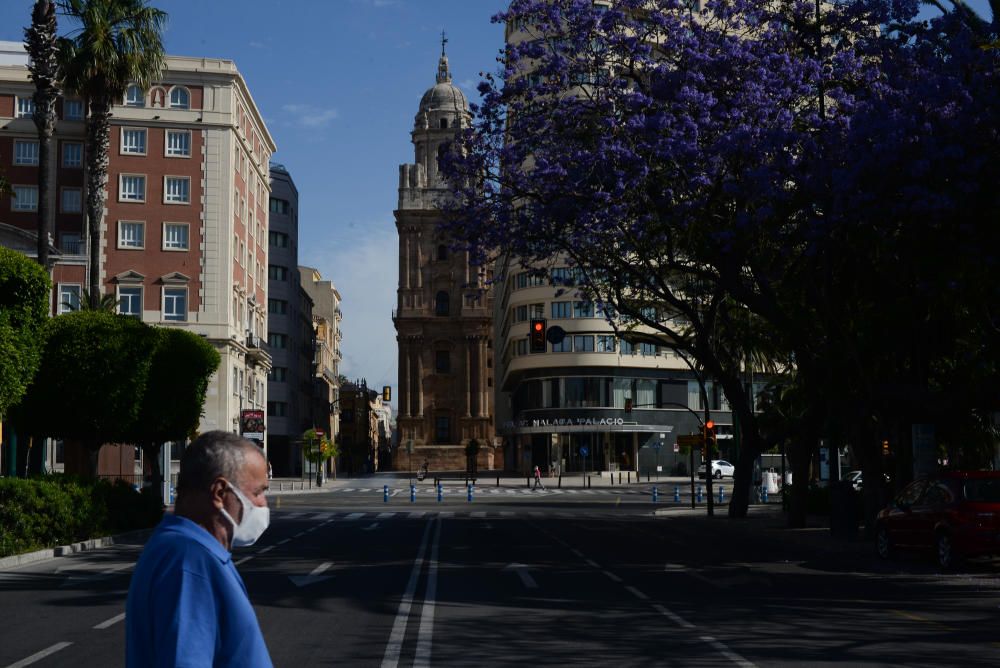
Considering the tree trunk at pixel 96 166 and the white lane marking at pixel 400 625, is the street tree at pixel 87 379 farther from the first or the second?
the white lane marking at pixel 400 625

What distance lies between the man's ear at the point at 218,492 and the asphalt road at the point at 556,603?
700cm

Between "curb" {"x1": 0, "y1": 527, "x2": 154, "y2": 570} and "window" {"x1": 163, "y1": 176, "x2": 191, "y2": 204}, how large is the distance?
39.1 metres

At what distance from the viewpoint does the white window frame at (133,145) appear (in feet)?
213

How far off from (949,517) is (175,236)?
176ft

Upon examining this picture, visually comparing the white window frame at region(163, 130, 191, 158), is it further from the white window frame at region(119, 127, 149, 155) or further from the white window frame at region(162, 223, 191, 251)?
the white window frame at region(162, 223, 191, 251)

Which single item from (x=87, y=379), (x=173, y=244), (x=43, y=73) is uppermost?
(x=173, y=244)

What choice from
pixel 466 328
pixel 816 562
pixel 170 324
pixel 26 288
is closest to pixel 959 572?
pixel 816 562

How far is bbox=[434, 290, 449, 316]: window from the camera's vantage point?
4756 inches

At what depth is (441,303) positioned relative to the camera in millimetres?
120938

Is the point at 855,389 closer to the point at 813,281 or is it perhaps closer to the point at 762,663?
the point at 813,281

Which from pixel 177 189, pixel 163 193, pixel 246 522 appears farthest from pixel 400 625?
pixel 177 189

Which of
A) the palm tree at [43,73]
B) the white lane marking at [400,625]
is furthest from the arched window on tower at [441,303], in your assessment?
the white lane marking at [400,625]

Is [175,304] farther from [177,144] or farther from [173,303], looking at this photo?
[177,144]

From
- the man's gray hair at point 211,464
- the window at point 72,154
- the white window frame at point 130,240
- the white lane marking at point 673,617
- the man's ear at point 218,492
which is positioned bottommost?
the white lane marking at point 673,617
